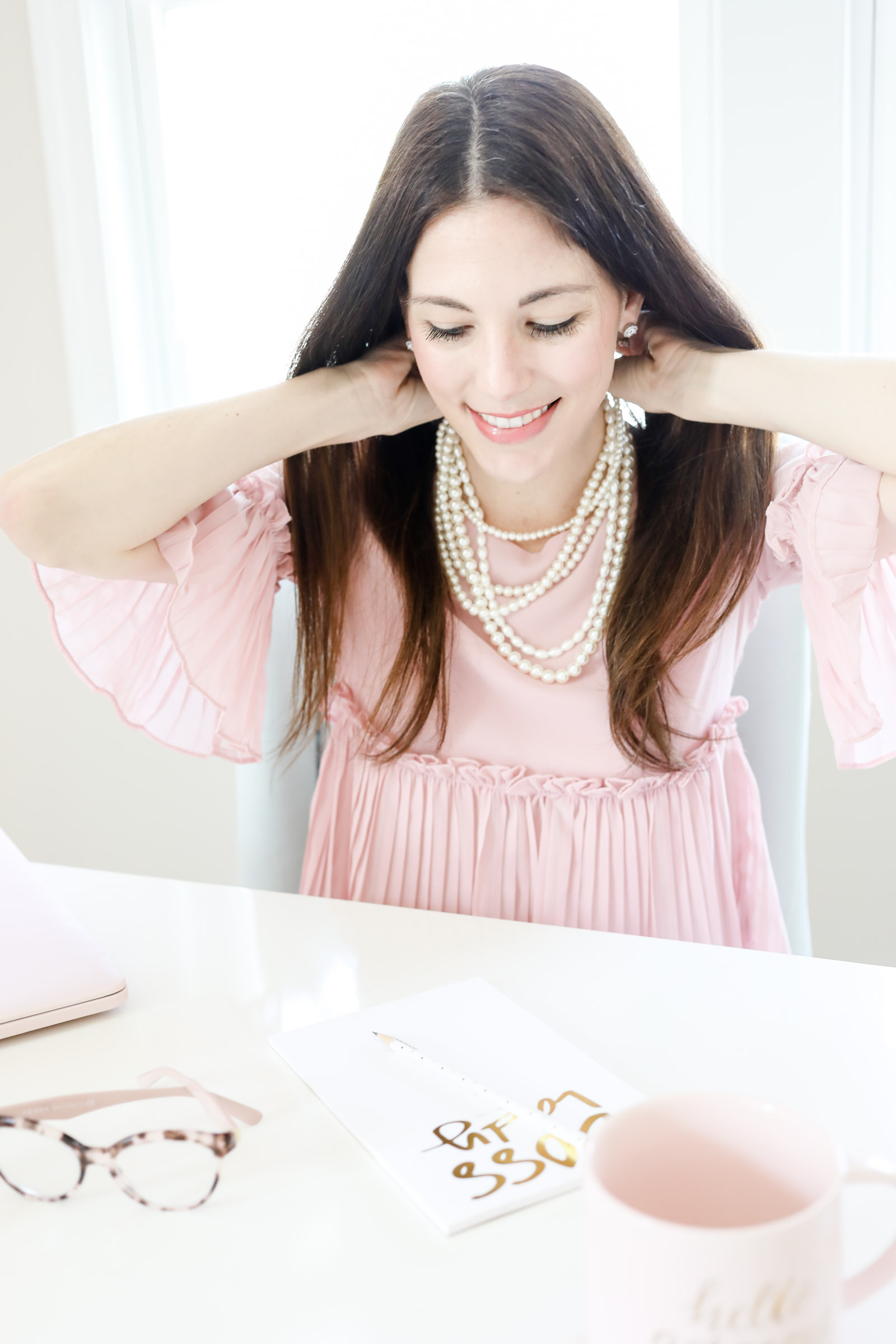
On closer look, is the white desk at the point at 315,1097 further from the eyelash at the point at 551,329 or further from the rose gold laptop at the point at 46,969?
the eyelash at the point at 551,329

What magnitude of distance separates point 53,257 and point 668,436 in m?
1.45

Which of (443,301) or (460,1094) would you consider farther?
(443,301)

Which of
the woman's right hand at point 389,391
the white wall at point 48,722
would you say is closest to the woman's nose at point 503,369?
the woman's right hand at point 389,391

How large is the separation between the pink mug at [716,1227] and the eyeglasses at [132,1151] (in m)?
0.25

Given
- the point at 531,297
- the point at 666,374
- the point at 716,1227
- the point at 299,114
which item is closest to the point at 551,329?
the point at 531,297

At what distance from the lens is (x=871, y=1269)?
360 millimetres

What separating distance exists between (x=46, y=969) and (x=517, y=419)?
58 centimetres

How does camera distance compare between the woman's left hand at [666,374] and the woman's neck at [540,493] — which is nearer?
the woman's left hand at [666,374]

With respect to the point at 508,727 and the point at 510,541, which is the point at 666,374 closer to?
the point at 510,541

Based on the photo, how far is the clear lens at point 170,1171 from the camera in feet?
1.83

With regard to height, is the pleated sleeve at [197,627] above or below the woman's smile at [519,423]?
below

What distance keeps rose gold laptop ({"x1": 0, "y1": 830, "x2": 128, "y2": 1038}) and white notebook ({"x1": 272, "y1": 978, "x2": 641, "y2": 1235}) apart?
133 mm

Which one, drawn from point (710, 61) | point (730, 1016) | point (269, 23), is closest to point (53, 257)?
point (269, 23)

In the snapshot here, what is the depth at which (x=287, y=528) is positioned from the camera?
46.3 inches
